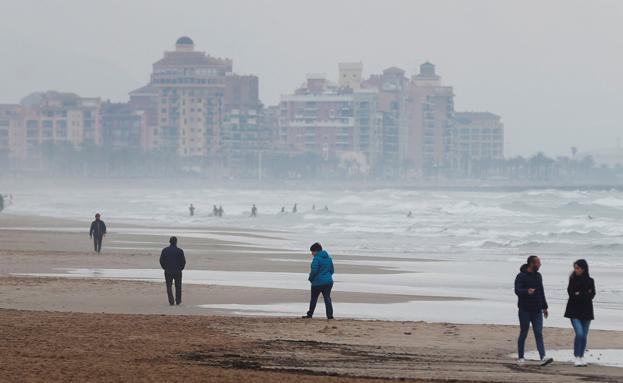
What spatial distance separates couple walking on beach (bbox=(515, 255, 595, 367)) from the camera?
1448cm

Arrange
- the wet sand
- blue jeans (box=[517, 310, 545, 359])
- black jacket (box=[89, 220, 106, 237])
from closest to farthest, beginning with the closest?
the wet sand
blue jeans (box=[517, 310, 545, 359])
black jacket (box=[89, 220, 106, 237])

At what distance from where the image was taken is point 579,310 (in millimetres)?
14617

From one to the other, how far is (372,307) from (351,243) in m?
23.6

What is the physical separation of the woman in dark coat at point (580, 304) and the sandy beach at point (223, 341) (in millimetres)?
337

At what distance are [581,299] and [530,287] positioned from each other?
674 millimetres

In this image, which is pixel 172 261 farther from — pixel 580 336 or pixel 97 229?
pixel 97 229

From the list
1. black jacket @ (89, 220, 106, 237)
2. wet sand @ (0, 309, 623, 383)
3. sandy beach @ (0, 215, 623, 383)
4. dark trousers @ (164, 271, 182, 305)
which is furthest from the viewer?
black jacket @ (89, 220, 106, 237)

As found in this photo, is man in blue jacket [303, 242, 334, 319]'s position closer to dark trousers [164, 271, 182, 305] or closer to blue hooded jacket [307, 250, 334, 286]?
blue hooded jacket [307, 250, 334, 286]

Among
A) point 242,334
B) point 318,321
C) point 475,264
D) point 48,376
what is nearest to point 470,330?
point 318,321

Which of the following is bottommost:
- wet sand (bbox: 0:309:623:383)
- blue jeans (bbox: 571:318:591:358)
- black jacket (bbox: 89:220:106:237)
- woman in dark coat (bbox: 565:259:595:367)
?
wet sand (bbox: 0:309:623:383)

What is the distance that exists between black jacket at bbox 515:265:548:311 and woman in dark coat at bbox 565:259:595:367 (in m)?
0.46

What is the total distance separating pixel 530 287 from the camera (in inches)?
594

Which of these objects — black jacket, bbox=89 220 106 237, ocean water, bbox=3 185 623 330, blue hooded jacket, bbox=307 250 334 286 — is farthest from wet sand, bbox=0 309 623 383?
black jacket, bbox=89 220 106 237

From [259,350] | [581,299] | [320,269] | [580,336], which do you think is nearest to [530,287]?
[581,299]
